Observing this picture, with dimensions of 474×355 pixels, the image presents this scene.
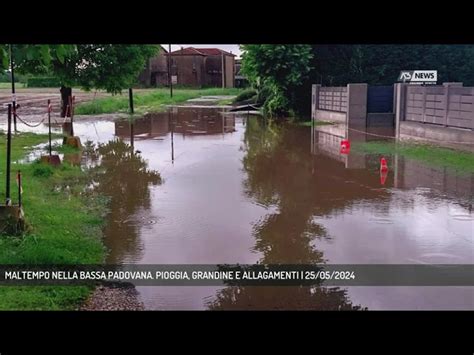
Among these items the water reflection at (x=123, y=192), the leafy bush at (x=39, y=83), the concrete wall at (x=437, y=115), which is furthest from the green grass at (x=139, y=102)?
the concrete wall at (x=437, y=115)

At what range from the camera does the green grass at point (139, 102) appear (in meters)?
31.2

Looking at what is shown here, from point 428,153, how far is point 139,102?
27.0 metres

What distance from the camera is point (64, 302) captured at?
523cm

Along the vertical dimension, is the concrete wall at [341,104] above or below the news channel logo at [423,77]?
below

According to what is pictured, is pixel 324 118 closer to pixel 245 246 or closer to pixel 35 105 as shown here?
pixel 35 105

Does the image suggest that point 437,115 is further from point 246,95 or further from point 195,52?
point 195,52

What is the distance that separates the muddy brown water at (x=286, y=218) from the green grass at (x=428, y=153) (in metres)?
0.50

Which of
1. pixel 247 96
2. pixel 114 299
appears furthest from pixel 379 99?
pixel 114 299

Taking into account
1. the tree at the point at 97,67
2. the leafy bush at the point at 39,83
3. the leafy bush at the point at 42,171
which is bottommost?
the leafy bush at the point at 42,171

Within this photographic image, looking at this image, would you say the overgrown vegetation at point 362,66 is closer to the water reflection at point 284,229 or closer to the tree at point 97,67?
the tree at point 97,67

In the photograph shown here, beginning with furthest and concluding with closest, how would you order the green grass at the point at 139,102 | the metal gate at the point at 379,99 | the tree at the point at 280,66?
the green grass at the point at 139,102 → the tree at the point at 280,66 → the metal gate at the point at 379,99

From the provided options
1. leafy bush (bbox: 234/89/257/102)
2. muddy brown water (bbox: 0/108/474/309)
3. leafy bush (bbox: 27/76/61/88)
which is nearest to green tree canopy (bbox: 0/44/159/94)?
muddy brown water (bbox: 0/108/474/309)

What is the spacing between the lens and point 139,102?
126 feet

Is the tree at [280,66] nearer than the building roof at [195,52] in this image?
Yes
